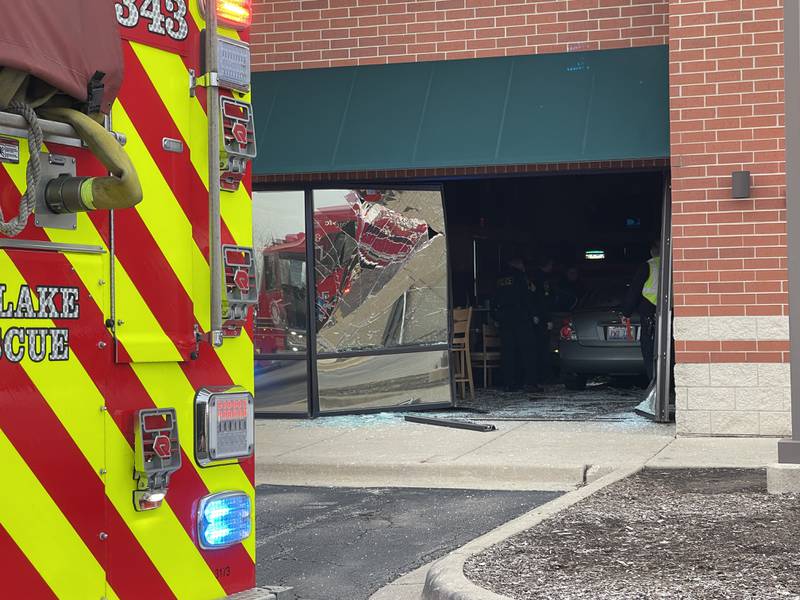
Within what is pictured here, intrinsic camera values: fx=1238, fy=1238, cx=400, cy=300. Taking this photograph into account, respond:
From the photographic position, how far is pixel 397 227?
44.9 feet

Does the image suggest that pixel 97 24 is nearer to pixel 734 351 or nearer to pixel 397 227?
pixel 734 351

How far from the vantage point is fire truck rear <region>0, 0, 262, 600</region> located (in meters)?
3.04

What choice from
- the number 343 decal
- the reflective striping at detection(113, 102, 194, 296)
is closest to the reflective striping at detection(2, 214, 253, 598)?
the reflective striping at detection(113, 102, 194, 296)

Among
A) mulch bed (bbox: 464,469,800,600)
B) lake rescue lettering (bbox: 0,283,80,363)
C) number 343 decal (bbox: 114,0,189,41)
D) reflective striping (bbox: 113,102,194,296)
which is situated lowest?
mulch bed (bbox: 464,469,800,600)

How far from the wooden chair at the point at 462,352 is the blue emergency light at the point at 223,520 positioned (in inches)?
466

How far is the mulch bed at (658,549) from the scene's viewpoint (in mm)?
5559

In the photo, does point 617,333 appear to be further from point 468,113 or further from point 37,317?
point 37,317

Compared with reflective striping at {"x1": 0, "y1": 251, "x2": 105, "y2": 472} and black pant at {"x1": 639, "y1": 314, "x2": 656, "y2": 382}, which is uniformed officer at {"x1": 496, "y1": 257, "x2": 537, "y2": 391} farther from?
reflective striping at {"x1": 0, "y1": 251, "x2": 105, "y2": 472}

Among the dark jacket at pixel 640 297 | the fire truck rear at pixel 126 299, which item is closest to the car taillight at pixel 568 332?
the dark jacket at pixel 640 297

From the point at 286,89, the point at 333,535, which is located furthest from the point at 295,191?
the point at 333,535

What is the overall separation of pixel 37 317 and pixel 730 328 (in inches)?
360

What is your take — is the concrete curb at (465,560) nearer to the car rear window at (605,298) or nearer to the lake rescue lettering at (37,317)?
the lake rescue lettering at (37,317)

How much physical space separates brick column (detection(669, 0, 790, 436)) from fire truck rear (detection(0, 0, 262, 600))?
830 centimetres

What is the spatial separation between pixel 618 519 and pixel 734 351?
14.6 ft
